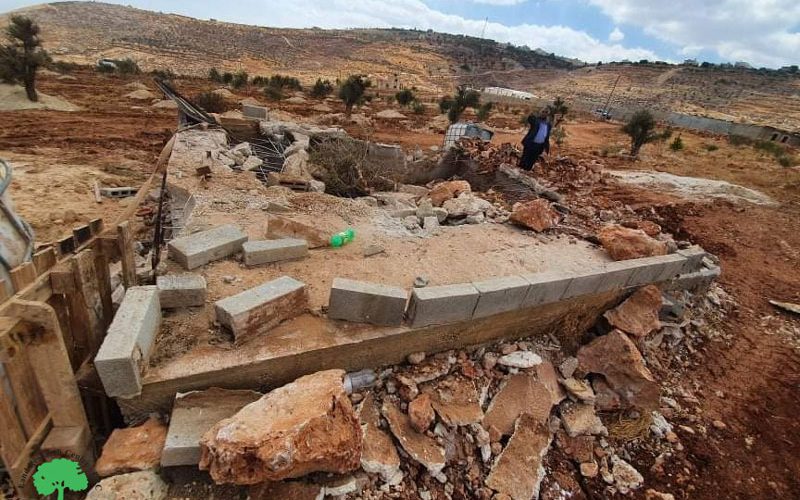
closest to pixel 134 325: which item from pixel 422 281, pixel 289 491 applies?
pixel 289 491

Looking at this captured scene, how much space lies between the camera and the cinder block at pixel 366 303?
3104 millimetres

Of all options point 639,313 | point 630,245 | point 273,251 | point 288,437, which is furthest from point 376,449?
point 630,245

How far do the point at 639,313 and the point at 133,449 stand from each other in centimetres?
495

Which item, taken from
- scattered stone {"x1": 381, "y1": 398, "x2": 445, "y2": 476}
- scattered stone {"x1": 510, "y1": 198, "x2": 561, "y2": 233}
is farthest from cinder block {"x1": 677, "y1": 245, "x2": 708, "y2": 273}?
scattered stone {"x1": 381, "y1": 398, "x2": 445, "y2": 476}

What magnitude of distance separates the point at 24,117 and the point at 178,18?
6377 centimetres

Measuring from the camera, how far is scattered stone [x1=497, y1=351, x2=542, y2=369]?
3.70 m

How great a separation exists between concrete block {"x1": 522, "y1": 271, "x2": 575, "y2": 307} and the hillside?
1514 inches

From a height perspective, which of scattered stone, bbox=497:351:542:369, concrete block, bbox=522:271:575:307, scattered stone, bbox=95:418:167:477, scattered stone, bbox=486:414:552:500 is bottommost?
scattered stone, bbox=486:414:552:500

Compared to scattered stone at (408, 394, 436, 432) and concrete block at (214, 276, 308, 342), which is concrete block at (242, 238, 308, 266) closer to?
concrete block at (214, 276, 308, 342)

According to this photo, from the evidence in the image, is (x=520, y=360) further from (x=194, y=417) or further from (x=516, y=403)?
(x=194, y=417)

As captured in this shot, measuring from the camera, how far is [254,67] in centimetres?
4278

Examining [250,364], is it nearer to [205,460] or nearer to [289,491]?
[205,460]

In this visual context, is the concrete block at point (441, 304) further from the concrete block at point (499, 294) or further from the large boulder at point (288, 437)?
the large boulder at point (288, 437)

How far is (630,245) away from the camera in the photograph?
15.8 feet
